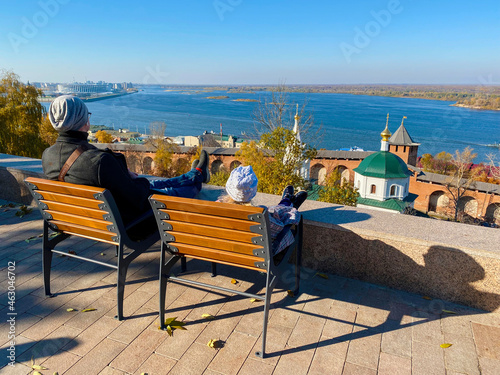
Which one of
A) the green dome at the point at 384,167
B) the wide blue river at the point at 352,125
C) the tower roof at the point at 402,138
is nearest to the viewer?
the green dome at the point at 384,167

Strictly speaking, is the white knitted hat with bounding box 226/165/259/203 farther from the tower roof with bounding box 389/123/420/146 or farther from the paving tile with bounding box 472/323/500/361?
the tower roof with bounding box 389/123/420/146

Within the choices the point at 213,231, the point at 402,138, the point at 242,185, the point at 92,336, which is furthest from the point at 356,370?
the point at 402,138

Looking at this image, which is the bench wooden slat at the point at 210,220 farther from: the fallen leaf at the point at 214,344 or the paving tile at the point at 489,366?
the paving tile at the point at 489,366

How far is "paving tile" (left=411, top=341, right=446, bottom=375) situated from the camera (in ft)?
6.18

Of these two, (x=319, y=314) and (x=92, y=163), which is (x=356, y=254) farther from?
(x=92, y=163)

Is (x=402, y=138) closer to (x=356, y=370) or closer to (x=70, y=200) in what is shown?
(x=356, y=370)

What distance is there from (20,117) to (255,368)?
34.8 meters

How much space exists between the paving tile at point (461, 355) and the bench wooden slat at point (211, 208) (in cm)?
134

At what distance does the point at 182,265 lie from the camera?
2918 mm

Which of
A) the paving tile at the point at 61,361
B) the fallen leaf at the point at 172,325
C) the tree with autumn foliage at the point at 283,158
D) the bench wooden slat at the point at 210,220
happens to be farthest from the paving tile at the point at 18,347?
the tree with autumn foliage at the point at 283,158

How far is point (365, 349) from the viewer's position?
2.05 m

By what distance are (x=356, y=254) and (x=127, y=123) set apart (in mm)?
98774

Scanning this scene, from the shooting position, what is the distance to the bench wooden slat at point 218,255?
76.2 inches

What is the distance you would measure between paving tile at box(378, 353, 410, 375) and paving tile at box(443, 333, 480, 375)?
21 centimetres
